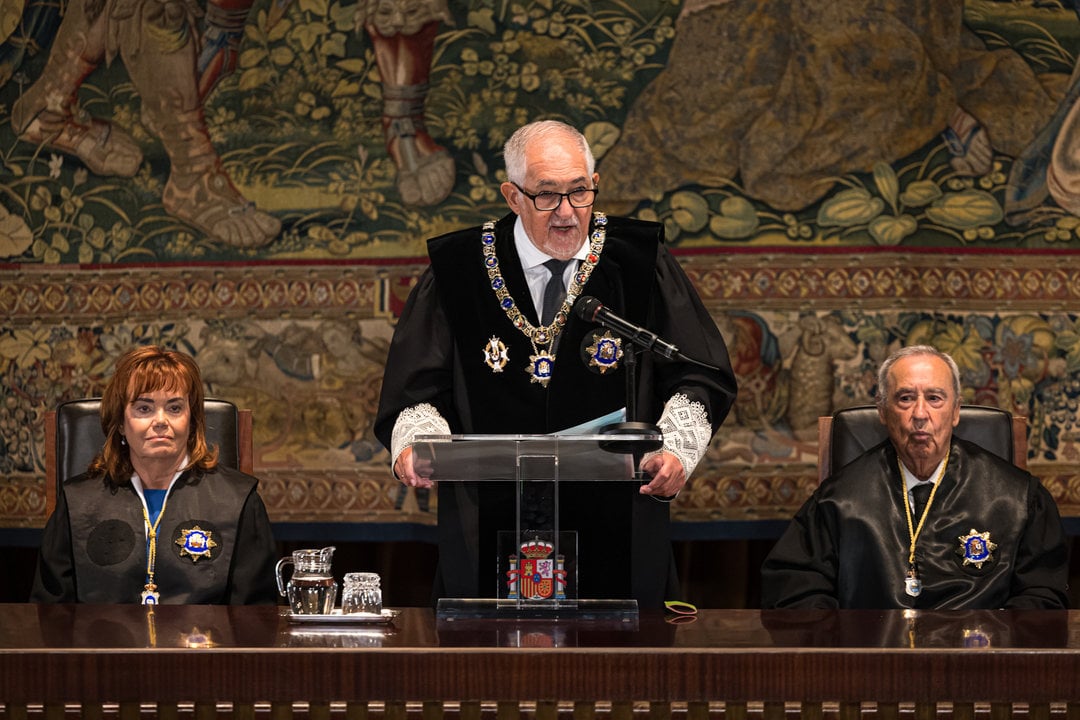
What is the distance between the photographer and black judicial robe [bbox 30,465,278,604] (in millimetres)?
3852

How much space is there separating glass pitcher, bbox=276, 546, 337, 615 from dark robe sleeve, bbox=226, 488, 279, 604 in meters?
0.82

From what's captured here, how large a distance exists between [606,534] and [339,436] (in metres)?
3.09

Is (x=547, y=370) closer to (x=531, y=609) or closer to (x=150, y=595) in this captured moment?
(x=531, y=609)

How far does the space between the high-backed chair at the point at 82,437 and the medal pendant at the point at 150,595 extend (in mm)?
632

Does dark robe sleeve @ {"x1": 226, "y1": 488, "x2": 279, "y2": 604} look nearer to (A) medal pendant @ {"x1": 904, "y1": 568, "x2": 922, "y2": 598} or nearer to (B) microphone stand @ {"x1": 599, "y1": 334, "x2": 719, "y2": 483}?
(B) microphone stand @ {"x1": 599, "y1": 334, "x2": 719, "y2": 483}

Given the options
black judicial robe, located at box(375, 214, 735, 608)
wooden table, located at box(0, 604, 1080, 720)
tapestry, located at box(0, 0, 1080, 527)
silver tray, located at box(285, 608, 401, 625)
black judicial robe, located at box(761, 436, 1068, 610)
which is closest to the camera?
wooden table, located at box(0, 604, 1080, 720)

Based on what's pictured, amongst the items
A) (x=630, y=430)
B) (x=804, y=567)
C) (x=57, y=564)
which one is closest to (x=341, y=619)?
(x=630, y=430)

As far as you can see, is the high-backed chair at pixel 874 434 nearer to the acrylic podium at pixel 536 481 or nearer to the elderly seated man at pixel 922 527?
the elderly seated man at pixel 922 527

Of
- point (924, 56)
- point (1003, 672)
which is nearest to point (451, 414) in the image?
point (1003, 672)

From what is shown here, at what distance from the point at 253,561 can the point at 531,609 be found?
1.13 metres

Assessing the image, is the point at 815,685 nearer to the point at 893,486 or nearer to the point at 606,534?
the point at 606,534

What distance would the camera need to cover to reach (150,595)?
150 inches

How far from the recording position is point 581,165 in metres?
3.45

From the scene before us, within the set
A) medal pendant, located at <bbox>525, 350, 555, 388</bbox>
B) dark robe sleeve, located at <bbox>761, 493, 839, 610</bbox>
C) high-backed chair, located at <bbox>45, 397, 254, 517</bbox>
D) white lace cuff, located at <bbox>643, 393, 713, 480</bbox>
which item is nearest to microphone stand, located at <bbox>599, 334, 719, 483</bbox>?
white lace cuff, located at <bbox>643, 393, 713, 480</bbox>
